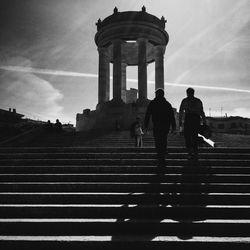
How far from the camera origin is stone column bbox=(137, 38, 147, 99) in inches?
1060

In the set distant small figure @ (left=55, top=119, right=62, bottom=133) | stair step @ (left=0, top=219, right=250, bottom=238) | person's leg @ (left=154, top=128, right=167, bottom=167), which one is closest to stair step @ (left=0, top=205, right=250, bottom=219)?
stair step @ (left=0, top=219, right=250, bottom=238)

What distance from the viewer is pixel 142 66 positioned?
2739 centimetres

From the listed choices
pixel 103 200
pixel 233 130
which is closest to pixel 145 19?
pixel 103 200

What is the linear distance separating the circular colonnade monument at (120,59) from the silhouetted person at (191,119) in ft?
58.1

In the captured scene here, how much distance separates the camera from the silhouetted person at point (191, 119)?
667cm

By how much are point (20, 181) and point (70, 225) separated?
2.43m

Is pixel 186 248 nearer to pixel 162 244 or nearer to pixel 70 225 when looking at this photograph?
pixel 162 244

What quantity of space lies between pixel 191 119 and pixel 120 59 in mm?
21443

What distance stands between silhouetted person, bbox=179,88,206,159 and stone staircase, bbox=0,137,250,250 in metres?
0.38

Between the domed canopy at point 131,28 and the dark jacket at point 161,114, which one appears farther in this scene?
the domed canopy at point 131,28

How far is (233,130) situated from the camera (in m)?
72.7

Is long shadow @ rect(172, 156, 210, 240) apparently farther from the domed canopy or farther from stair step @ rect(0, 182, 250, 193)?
the domed canopy

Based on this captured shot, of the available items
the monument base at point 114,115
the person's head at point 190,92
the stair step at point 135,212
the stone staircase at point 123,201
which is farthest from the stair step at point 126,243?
the monument base at point 114,115

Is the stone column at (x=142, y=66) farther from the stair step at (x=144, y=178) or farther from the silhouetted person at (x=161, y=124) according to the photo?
the stair step at (x=144, y=178)
